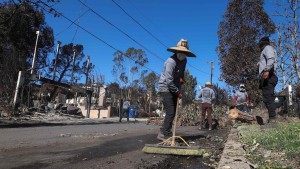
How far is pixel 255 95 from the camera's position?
72.3 feet

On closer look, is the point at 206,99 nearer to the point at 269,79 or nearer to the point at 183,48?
the point at 269,79

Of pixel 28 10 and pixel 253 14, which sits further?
pixel 253 14

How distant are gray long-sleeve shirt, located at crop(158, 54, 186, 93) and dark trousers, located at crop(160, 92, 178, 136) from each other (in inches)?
5.3

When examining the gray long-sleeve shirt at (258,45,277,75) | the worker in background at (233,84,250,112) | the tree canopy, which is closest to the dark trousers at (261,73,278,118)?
the gray long-sleeve shirt at (258,45,277,75)

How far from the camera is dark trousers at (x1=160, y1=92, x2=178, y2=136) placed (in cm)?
658

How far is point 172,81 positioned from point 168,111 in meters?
0.62

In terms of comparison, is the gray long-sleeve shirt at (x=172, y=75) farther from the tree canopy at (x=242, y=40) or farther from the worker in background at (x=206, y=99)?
the tree canopy at (x=242, y=40)

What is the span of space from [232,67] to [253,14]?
4.16m

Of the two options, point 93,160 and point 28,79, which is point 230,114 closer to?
point 93,160

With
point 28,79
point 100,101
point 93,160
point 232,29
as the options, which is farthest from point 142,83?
point 93,160

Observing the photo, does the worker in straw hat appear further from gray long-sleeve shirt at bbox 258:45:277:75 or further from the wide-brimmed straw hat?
gray long-sleeve shirt at bbox 258:45:277:75

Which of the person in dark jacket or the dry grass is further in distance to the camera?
the person in dark jacket

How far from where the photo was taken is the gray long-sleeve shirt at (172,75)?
262 inches

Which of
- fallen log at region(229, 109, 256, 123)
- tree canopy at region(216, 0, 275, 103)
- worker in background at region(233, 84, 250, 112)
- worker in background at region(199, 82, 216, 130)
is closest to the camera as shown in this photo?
fallen log at region(229, 109, 256, 123)
